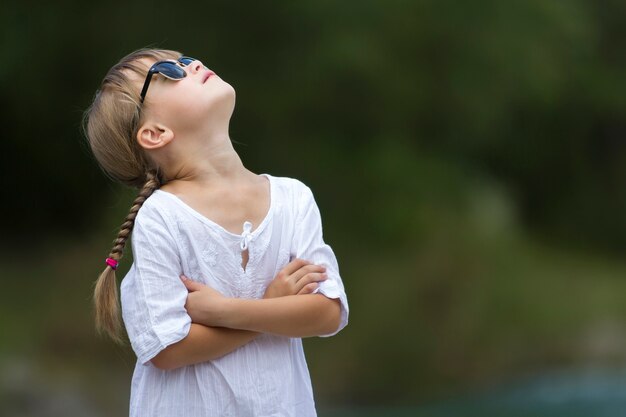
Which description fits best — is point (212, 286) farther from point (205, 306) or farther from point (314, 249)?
point (314, 249)

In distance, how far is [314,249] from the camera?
165 cm

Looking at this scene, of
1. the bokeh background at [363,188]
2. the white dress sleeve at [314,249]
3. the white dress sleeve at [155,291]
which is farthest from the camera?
the bokeh background at [363,188]

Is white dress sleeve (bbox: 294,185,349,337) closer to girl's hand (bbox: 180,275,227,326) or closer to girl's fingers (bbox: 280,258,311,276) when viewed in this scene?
girl's fingers (bbox: 280,258,311,276)

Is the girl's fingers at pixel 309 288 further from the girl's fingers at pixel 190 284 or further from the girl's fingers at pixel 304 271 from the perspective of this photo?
the girl's fingers at pixel 190 284

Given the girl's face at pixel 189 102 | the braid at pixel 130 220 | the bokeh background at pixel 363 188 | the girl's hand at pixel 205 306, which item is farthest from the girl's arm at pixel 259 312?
the bokeh background at pixel 363 188

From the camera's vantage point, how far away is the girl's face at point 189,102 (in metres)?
1.61

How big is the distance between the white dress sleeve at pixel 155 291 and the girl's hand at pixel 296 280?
15 cm

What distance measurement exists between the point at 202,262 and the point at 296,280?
15 centimetres

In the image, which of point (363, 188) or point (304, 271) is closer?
point (304, 271)

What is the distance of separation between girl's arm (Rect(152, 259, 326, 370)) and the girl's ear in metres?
0.23

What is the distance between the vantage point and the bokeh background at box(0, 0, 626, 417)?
5535 millimetres

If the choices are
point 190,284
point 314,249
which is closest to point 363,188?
point 314,249

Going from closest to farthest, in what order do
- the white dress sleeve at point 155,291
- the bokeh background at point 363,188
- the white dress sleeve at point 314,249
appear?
1. the white dress sleeve at point 155,291
2. the white dress sleeve at point 314,249
3. the bokeh background at point 363,188

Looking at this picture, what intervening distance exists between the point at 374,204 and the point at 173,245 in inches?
185
